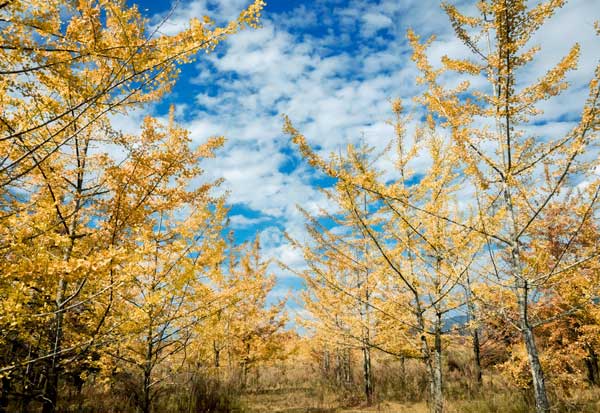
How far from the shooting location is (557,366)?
8938 mm

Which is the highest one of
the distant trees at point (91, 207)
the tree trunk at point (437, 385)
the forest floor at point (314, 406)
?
the distant trees at point (91, 207)

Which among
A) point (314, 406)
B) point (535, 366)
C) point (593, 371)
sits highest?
point (535, 366)

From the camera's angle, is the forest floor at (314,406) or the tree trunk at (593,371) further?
the tree trunk at (593,371)

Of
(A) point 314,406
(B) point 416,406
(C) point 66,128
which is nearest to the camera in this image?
(C) point 66,128

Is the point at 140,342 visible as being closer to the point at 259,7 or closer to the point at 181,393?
the point at 181,393

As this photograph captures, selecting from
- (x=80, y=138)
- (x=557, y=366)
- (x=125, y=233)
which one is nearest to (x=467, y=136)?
(x=125, y=233)

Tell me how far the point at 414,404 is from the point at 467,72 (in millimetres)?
10509

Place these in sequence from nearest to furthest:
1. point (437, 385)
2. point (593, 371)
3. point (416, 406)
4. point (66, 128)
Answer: point (66, 128) < point (437, 385) < point (416, 406) < point (593, 371)

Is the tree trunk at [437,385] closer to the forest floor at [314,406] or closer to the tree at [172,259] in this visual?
the tree at [172,259]

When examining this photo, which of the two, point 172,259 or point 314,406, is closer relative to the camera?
point 172,259

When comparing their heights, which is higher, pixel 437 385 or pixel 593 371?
pixel 437 385

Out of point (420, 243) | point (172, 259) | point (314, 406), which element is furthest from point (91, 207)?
point (314, 406)

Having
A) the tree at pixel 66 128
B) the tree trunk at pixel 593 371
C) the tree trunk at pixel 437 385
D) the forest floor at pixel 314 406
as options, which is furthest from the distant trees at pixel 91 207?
the tree trunk at pixel 593 371

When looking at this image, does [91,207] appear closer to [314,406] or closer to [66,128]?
[66,128]
